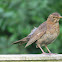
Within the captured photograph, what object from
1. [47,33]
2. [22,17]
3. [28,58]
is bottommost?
[22,17]

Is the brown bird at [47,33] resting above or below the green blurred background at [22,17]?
above

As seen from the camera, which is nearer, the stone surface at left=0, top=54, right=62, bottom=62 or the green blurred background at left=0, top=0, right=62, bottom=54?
the stone surface at left=0, top=54, right=62, bottom=62

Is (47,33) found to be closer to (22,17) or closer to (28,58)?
(28,58)

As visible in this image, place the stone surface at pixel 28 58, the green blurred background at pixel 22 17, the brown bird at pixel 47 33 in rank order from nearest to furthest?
the stone surface at pixel 28 58 → the brown bird at pixel 47 33 → the green blurred background at pixel 22 17

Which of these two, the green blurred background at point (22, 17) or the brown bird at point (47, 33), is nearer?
the brown bird at point (47, 33)

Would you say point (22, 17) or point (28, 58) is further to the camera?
point (22, 17)

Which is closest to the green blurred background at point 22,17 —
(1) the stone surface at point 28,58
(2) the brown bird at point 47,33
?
(2) the brown bird at point 47,33

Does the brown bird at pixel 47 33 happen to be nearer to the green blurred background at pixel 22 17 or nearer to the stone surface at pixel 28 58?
the stone surface at pixel 28 58

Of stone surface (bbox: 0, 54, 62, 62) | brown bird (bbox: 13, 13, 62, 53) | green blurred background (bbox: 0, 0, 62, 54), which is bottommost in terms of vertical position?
green blurred background (bbox: 0, 0, 62, 54)

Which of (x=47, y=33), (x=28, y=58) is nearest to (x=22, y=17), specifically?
(x=47, y=33)

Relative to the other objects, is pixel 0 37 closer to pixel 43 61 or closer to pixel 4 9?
pixel 4 9

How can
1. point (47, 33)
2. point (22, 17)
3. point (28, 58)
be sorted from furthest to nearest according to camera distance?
point (22, 17)
point (47, 33)
point (28, 58)

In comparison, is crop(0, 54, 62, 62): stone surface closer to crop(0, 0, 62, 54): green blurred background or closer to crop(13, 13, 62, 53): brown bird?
crop(13, 13, 62, 53): brown bird

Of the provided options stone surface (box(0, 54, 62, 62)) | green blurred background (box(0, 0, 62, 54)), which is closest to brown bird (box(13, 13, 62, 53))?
stone surface (box(0, 54, 62, 62))
